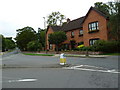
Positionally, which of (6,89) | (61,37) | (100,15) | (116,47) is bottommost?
(6,89)

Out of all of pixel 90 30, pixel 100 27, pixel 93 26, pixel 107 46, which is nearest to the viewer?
pixel 107 46

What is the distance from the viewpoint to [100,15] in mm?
29219

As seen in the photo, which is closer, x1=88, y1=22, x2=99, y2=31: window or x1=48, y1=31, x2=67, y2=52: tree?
x1=88, y1=22, x2=99, y2=31: window

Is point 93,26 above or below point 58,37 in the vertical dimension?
above

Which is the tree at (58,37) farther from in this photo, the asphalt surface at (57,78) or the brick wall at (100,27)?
the asphalt surface at (57,78)

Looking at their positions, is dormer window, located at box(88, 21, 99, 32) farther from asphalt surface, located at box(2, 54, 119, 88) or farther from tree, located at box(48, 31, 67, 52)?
asphalt surface, located at box(2, 54, 119, 88)

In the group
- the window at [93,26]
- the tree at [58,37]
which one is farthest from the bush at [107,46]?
the tree at [58,37]

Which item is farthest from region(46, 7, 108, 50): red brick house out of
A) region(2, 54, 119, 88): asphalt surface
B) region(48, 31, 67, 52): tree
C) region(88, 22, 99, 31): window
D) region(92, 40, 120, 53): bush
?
region(2, 54, 119, 88): asphalt surface

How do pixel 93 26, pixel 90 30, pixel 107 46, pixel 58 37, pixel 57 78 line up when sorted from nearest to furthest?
pixel 57 78
pixel 107 46
pixel 93 26
pixel 90 30
pixel 58 37

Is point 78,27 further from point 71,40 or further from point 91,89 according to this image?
point 91,89

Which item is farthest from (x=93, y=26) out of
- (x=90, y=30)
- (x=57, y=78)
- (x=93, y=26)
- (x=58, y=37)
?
(x=57, y=78)

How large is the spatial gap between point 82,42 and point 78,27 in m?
3.86

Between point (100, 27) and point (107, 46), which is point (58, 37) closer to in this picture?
point (100, 27)

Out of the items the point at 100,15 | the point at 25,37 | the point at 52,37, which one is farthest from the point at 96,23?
the point at 25,37
